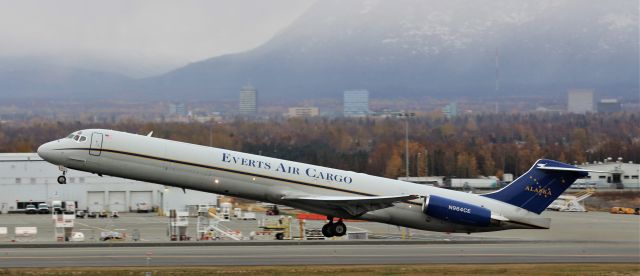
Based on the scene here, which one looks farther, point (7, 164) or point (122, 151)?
point (7, 164)

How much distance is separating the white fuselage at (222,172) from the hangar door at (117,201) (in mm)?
58349

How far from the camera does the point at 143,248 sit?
72375 mm

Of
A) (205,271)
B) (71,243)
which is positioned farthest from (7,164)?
(205,271)

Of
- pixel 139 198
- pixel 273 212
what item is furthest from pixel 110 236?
pixel 139 198

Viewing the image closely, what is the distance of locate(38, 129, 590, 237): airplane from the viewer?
62719 millimetres

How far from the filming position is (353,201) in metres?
65.6

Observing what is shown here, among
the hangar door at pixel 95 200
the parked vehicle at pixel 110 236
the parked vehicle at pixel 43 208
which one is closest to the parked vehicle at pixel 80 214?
the parked vehicle at pixel 43 208

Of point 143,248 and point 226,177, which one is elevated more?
point 226,177

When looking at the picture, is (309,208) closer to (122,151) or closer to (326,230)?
(326,230)

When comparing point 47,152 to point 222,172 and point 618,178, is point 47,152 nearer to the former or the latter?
point 222,172

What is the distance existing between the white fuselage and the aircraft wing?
1.38 feet

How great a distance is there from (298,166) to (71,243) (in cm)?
1869

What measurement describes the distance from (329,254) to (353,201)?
366cm

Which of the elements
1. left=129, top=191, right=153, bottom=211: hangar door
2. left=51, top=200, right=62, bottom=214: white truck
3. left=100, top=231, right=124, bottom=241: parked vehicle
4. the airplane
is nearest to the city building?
left=129, top=191, right=153, bottom=211: hangar door
